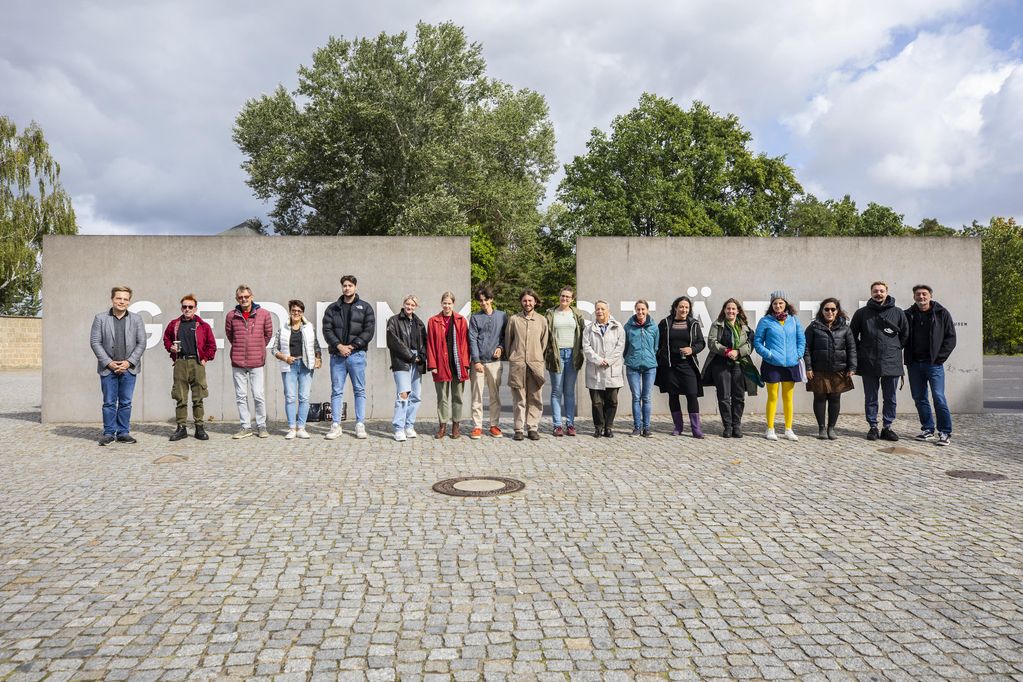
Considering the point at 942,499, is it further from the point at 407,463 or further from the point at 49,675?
the point at 49,675

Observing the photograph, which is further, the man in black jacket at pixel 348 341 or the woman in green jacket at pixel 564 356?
the woman in green jacket at pixel 564 356

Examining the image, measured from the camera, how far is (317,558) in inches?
188

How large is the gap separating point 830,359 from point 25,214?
41.5 meters

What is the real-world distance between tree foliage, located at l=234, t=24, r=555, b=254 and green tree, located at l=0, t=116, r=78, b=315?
1167 cm

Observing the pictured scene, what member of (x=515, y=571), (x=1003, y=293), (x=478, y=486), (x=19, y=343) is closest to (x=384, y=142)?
(x=19, y=343)

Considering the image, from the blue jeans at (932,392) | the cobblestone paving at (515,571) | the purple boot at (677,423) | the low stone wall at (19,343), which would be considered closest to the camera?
the cobblestone paving at (515,571)

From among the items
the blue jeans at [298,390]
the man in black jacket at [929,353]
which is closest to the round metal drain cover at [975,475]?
the man in black jacket at [929,353]

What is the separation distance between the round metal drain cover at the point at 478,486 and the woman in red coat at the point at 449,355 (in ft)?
9.03

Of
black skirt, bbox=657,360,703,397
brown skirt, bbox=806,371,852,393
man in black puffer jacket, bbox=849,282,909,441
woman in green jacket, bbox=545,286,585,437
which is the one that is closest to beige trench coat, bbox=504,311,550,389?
woman in green jacket, bbox=545,286,585,437

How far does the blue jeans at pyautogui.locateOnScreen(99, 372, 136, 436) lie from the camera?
9.62 m

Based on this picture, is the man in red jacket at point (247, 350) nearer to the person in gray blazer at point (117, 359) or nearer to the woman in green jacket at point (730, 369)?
the person in gray blazer at point (117, 359)

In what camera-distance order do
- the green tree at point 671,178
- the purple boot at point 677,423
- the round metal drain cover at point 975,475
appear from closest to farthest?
1. the round metal drain cover at point 975,475
2. the purple boot at point 677,423
3. the green tree at point 671,178

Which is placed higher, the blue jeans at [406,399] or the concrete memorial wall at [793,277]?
the concrete memorial wall at [793,277]

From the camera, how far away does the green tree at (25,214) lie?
38.2 metres
